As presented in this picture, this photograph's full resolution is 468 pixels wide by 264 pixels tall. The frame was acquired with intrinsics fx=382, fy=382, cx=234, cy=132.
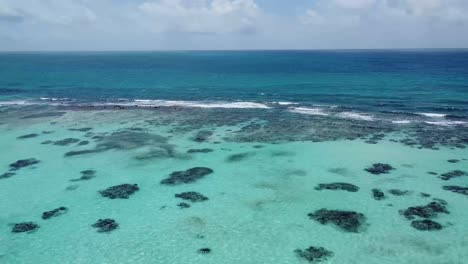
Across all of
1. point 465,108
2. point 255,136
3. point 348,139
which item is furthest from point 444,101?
point 255,136

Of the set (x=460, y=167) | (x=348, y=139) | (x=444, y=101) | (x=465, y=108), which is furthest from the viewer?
(x=444, y=101)

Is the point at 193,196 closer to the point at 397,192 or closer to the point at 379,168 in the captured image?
the point at 397,192

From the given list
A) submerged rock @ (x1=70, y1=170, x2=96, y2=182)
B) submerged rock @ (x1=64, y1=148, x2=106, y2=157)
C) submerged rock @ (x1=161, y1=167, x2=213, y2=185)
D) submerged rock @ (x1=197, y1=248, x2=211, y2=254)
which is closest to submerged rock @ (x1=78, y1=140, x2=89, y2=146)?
submerged rock @ (x1=64, y1=148, x2=106, y2=157)

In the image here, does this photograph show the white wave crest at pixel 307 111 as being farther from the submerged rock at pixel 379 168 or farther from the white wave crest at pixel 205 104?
the submerged rock at pixel 379 168

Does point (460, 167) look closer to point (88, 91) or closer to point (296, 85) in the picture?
point (296, 85)

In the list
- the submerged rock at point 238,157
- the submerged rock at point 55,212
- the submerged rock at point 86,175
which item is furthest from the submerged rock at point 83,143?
the submerged rock at point 238,157

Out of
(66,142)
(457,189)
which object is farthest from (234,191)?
(66,142)

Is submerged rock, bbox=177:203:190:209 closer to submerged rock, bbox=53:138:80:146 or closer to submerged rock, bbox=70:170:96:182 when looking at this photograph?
submerged rock, bbox=70:170:96:182
